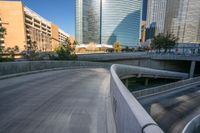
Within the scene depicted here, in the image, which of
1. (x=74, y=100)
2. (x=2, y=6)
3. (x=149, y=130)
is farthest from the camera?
(x=2, y=6)

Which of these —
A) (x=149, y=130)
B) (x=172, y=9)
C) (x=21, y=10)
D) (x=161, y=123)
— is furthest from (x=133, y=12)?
(x=149, y=130)

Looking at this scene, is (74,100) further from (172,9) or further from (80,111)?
(172,9)

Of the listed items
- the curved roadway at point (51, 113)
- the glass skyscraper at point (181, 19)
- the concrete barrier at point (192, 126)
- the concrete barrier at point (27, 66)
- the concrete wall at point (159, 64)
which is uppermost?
the glass skyscraper at point (181, 19)

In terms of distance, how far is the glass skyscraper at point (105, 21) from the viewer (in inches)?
4628

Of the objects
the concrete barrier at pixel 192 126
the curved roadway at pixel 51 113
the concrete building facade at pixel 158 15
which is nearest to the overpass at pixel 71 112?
the curved roadway at pixel 51 113

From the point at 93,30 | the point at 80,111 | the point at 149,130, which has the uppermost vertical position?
the point at 93,30

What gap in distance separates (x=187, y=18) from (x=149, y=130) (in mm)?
118102

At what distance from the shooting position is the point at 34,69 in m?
13.5

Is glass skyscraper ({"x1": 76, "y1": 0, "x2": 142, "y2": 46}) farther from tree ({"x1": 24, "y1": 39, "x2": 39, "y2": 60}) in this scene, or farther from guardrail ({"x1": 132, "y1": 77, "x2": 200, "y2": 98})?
guardrail ({"x1": 132, "y1": 77, "x2": 200, "y2": 98})

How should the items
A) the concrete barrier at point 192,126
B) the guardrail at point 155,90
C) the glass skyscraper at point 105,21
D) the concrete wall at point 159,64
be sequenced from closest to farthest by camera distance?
the concrete barrier at point 192,126 < the guardrail at point 155,90 < the concrete wall at point 159,64 < the glass skyscraper at point 105,21

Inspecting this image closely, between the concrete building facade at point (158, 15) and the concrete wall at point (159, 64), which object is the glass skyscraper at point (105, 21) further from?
the concrete wall at point (159, 64)

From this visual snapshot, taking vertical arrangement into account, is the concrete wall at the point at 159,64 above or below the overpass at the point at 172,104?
above

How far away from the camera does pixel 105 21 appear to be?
118 metres

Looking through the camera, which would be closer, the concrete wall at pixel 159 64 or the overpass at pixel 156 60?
the overpass at pixel 156 60
